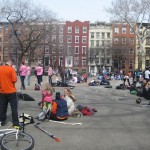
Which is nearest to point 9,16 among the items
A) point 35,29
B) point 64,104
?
point 35,29

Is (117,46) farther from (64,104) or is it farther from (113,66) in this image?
(64,104)

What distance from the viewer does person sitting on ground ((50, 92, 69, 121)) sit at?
1030cm

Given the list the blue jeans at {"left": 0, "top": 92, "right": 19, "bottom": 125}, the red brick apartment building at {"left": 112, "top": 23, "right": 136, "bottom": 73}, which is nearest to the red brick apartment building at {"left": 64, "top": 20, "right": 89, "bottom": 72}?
the red brick apartment building at {"left": 112, "top": 23, "right": 136, "bottom": 73}

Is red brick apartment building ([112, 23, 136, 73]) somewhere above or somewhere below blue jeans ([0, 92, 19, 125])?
above

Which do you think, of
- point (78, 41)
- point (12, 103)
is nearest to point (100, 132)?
point (12, 103)

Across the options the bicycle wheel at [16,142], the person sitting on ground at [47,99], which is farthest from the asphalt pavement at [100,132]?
the person sitting on ground at [47,99]

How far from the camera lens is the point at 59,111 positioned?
411 inches

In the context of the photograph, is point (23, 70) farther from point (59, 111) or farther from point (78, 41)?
point (78, 41)

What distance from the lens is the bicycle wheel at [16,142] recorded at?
673cm

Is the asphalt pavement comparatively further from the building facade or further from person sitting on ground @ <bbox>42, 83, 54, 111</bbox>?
the building facade

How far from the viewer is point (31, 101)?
15.2 metres

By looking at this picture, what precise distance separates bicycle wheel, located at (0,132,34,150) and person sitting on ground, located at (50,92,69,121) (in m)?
3.38

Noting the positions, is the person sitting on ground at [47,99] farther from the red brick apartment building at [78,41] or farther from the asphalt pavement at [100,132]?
the red brick apartment building at [78,41]

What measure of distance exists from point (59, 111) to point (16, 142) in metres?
3.70
